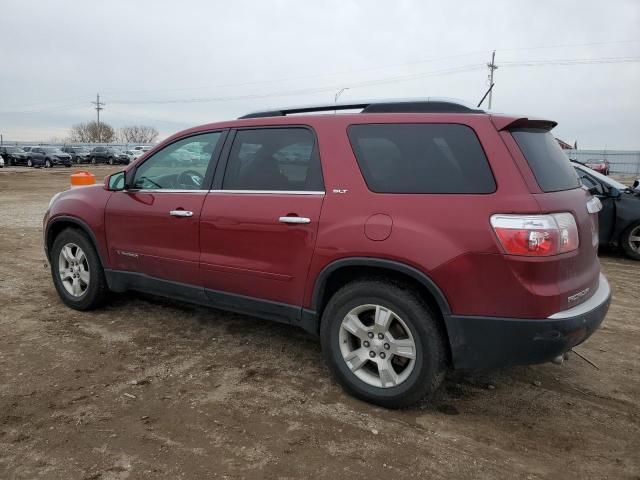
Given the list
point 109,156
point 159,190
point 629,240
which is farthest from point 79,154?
point 159,190

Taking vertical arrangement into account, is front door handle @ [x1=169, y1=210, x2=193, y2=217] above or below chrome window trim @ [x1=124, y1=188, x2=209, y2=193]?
below

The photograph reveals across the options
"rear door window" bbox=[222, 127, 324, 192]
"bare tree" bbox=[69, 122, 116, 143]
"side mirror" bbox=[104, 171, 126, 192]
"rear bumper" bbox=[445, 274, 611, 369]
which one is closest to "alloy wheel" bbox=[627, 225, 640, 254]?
"rear bumper" bbox=[445, 274, 611, 369]

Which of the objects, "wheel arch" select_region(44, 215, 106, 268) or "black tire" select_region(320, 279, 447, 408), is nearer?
"black tire" select_region(320, 279, 447, 408)

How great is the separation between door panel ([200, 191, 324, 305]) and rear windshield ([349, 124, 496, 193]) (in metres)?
0.42

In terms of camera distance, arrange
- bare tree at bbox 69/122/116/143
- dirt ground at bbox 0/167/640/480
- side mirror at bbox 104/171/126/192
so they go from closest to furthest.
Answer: dirt ground at bbox 0/167/640/480, side mirror at bbox 104/171/126/192, bare tree at bbox 69/122/116/143

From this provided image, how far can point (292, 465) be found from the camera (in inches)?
108

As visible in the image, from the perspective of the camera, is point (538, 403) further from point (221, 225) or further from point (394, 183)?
point (221, 225)

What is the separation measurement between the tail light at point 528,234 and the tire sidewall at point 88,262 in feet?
11.9

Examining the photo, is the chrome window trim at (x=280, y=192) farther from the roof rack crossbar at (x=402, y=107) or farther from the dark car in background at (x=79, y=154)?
the dark car in background at (x=79, y=154)

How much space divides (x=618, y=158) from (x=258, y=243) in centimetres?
4445

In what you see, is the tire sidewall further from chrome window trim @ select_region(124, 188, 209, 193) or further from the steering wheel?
the steering wheel

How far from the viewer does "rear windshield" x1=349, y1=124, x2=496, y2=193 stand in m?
3.02

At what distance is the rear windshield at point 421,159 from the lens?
3.02 metres

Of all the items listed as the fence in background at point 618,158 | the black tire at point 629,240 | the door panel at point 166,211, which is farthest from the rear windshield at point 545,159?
the fence in background at point 618,158
